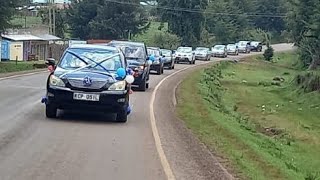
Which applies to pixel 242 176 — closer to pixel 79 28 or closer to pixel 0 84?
pixel 0 84

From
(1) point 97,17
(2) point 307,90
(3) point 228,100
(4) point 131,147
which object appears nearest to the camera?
(4) point 131,147

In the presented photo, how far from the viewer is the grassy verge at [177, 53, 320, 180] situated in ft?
44.5

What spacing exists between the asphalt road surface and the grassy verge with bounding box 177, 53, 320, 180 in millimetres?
678

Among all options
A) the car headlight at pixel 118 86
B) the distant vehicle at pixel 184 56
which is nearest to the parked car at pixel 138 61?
the car headlight at pixel 118 86

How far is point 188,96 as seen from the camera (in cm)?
2831

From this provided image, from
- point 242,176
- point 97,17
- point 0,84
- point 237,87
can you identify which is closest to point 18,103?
point 0,84

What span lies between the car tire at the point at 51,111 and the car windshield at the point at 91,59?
1112mm

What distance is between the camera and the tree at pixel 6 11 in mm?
49625

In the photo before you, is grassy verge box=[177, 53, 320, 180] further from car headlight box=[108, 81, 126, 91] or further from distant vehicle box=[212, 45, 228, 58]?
distant vehicle box=[212, 45, 228, 58]

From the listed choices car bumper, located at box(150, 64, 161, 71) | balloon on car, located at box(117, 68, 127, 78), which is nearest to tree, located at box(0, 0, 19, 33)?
car bumper, located at box(150, 64, 161, 71)

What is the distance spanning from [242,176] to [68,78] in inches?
235

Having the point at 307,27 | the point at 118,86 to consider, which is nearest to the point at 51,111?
the point at 118,86

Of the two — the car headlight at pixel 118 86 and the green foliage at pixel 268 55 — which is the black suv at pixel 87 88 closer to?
the car headlight at pixel 118 86

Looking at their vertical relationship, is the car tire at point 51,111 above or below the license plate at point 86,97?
below
